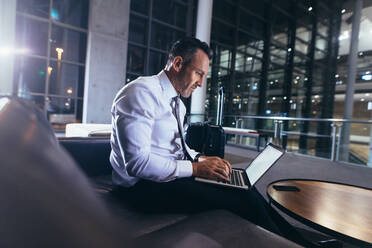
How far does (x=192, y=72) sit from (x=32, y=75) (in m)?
5.26

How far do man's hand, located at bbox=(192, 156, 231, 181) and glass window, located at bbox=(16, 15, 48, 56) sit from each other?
5.51 metres

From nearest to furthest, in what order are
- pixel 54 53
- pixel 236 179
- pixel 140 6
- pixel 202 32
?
pixel 236 179
pixel 54 53
pixel 202 32
pixel 140 6

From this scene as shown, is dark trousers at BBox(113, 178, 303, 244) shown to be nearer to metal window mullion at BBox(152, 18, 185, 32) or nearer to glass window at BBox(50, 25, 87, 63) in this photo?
glass window at BBox(50, 25, 87, 63)

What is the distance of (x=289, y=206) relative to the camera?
995mm

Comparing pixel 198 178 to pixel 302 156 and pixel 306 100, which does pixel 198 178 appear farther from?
pixel 306 100

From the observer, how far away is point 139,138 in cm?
94

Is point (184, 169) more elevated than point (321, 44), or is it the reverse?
point (321, 44)

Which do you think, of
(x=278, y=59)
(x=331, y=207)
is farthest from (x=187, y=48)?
(x=278, y=59)

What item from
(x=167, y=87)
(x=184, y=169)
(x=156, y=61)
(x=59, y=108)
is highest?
(x=156, y=61)

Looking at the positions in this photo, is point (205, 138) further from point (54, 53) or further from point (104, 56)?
point (54, 53)

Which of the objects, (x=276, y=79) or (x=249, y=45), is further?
(x=276, y=79)

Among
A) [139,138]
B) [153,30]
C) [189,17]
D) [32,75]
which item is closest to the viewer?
[139,138]

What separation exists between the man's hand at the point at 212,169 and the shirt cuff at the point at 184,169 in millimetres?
31

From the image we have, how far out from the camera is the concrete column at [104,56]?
535 cm
